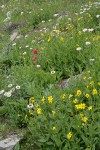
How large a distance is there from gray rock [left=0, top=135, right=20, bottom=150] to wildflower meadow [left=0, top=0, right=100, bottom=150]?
7 centimetres

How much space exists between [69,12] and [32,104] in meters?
5.79

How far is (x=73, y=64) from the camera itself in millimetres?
6359

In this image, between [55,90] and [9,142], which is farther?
[55,90]

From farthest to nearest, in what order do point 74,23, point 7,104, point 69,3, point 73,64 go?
point 69,3, point 74,23, point 73,64, point 7,104

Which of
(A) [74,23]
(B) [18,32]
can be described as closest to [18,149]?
(A) [74,23]

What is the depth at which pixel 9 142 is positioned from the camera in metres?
5.01

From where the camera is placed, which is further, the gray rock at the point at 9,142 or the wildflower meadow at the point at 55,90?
the gray rock at the point at 9,142

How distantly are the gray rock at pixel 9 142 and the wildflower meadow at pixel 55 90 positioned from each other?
2.7 inches

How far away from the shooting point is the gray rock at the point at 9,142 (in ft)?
16.1

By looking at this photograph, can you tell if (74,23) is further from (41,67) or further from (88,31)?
(41,67)

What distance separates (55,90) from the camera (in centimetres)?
547

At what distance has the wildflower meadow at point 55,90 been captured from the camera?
4598mm

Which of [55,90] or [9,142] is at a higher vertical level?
[55,90]

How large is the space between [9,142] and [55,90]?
1040 millimetres
